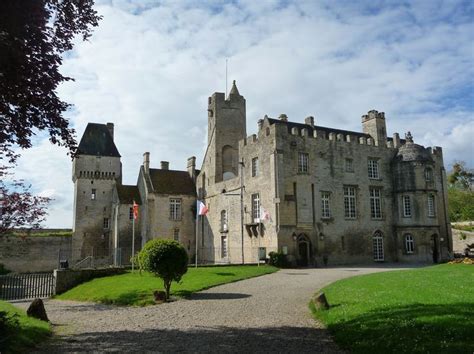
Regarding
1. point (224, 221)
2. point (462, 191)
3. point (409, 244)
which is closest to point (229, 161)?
point (224, 221)

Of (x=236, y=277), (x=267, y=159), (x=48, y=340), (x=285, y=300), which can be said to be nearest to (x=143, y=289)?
(x=236, y=277)

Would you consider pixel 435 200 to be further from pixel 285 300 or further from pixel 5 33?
pixel 5 33

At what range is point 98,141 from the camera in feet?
157

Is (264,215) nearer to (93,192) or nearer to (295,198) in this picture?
(295,198)

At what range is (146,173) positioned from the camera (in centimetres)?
4241

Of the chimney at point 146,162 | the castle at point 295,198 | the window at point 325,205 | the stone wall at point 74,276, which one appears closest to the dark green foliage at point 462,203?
the castle at point 295,198

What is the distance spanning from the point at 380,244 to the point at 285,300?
22.9m

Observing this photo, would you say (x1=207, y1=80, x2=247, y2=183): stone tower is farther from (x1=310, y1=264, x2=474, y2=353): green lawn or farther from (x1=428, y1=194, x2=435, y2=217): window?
(x1=310, y1=264, x2=474, y2=353): green lawn

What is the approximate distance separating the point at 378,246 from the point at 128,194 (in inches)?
935

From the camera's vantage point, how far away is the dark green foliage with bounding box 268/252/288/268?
2878 centimetres

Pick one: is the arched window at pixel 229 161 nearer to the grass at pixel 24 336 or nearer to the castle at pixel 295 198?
the castle at pixel 295 198

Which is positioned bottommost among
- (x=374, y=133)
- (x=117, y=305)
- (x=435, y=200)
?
(x=117, y=305)

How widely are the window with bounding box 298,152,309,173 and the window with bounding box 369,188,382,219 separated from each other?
6460 millimetres

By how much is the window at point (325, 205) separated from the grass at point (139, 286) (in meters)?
8.66
